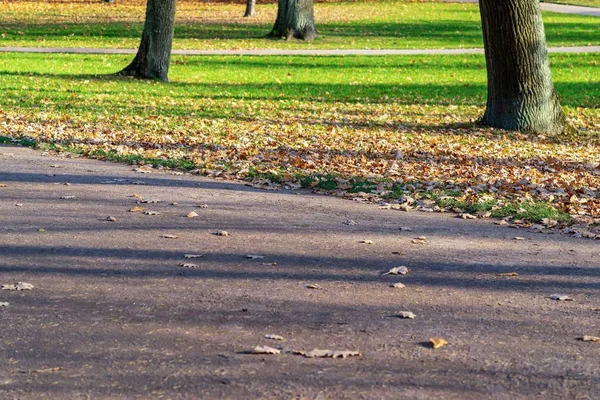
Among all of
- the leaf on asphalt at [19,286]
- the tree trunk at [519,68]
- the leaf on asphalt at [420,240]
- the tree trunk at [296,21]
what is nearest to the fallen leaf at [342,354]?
the leaf on asphalt at [19,286]

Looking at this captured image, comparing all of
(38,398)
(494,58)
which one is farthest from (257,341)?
(494,58)

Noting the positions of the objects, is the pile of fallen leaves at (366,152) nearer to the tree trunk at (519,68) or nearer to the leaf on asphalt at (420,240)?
the tree trunk at (519,68)

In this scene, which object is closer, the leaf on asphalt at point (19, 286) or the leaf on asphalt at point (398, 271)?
the leaf on asphalt at point (19, 286)

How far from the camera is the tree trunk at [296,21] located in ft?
99.2

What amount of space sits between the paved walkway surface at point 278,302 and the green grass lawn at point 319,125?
1582 millimetres

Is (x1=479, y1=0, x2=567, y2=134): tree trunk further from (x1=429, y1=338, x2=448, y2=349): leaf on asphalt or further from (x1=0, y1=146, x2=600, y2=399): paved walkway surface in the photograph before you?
(x1=429, y1=338, x2=448, y2=349): leaf on asphalt

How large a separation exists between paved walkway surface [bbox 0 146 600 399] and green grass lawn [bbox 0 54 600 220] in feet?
5.19

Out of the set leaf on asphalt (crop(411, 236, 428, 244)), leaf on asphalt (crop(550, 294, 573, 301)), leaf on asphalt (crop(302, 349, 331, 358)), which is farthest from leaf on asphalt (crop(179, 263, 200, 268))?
leaf on asphalt (crop(550, 294, 573, 301))

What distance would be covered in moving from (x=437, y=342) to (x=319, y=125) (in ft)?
31.0

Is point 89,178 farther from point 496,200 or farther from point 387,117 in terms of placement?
point 387,117

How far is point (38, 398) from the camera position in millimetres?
4391

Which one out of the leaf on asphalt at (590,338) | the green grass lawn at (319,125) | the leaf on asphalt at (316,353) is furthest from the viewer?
the green grass lawn at (319,125)

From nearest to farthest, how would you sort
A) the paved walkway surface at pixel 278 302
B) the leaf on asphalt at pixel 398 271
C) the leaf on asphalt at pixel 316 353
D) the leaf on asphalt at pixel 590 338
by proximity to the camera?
the paved walkway surface at pixel 278 302 → the leaf on asphalt at pixel 316 353 → the leaf on asphalt at pixel 590 338 → the leaf on asphalt at pixel 398 271

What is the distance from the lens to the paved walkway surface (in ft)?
15.3
